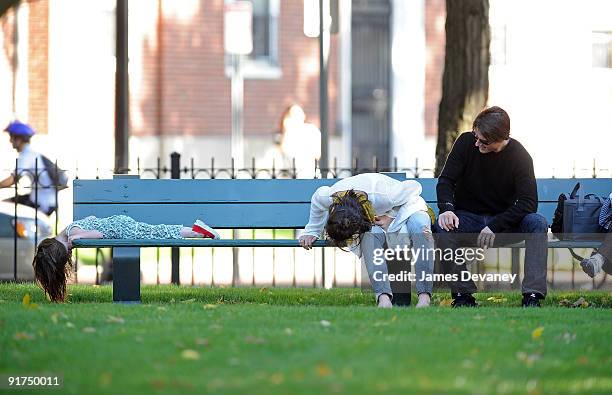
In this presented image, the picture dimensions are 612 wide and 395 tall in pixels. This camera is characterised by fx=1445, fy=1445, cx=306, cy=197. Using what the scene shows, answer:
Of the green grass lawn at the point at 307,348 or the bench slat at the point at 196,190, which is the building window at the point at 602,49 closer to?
the bench slat at the point at 196,190

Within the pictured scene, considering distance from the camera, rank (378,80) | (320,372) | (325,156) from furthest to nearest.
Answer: (378,80), (325,156), (320,372)

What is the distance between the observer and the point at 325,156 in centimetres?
1344

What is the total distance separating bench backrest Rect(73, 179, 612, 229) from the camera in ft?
33.6

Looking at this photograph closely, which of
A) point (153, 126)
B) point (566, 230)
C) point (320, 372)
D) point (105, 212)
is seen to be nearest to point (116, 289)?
point (105, 212)

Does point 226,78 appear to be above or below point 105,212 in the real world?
above

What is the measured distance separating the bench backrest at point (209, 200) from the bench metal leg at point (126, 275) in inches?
27.1

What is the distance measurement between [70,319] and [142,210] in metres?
2.61

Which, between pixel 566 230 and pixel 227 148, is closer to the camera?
pixel 566 230

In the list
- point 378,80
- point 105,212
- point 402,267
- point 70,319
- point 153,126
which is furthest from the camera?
point 378,80

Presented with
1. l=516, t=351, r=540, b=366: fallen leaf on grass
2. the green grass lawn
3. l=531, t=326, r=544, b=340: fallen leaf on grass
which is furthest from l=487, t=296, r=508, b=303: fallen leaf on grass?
l=516, t=351, r=540, b=366: fallen leaf on grass

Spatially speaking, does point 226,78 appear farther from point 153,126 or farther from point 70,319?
point 70,319

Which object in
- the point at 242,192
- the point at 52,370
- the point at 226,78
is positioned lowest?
the point at 52,370

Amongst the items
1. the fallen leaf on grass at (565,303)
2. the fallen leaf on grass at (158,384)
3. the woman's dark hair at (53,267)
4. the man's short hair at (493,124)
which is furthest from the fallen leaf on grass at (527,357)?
the woman's dark hair at (53,267)

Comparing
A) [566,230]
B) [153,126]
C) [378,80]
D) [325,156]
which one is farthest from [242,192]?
A: [378,80]
